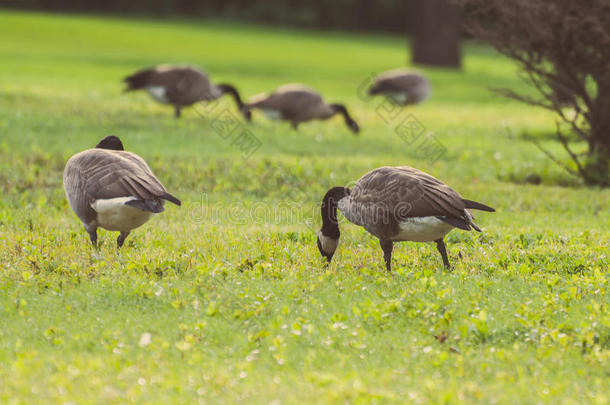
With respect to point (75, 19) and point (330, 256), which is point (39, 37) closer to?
point (75, 19)

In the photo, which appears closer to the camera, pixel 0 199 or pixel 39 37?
pixel 0 199

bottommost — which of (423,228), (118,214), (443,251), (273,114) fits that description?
(273,114)

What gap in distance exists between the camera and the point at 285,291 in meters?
7.33

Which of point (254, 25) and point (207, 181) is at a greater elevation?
point (207, 181)

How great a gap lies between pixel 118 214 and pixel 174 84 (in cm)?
1056

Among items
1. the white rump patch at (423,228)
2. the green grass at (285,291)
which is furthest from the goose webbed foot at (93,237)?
the white rump patch at (423,228)

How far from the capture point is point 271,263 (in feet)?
27.0

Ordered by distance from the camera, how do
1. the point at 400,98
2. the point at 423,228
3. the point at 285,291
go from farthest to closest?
the point at 400,98 < the point at 423,228 < the point at 285,291

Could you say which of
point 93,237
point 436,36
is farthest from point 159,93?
point 436,36

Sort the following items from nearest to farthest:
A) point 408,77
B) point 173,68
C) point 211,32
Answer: point 173,68
point 408,77
point 211,32

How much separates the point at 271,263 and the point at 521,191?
19.4 feet

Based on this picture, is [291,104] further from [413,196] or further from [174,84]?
[413,196]

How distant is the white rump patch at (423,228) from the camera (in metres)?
7.41

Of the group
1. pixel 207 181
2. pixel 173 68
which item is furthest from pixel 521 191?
pixel 173 68
